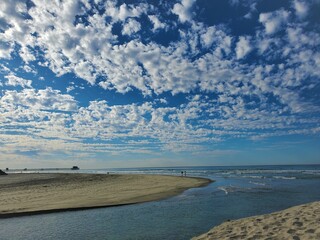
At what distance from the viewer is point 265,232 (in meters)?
11.7

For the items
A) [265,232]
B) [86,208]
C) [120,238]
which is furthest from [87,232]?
[265,232]

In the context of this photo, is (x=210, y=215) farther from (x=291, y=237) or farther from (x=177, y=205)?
(x=291, y=237)

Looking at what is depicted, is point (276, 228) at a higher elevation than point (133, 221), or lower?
higher

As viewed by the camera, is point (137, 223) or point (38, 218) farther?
point (38, 218)

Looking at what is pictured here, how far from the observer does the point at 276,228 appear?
12.1 m

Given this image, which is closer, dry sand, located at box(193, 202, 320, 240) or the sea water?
dry sand, located at box(193, 202, 320, 240)

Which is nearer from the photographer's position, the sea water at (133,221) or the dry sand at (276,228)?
the dry sand at (276,228)

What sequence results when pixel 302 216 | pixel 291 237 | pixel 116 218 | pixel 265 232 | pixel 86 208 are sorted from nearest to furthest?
pixel 291 237 → pixel 265 232 → pixel 302 216 → pixel 116 218 → pixel 86 208

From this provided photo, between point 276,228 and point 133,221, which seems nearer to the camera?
point 276,228

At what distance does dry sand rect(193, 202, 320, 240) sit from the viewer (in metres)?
10.9

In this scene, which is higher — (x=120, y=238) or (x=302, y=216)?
(x=302, y=216)

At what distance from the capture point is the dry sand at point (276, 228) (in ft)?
35.7

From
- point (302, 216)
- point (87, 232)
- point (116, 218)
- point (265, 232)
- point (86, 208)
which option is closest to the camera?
point (265, 232)

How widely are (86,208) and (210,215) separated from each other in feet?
31.5
